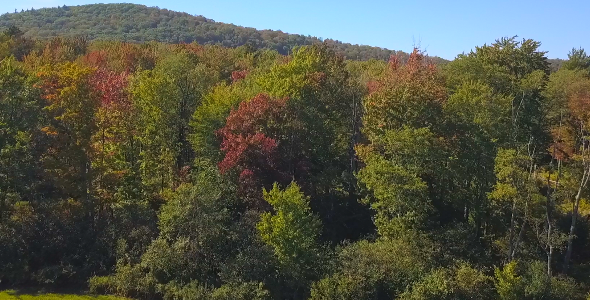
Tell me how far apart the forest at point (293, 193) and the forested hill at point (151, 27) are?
9636cm

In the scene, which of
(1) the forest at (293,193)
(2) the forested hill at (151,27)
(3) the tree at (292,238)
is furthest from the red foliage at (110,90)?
(2) the forested hill at (151,27)

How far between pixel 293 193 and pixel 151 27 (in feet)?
467

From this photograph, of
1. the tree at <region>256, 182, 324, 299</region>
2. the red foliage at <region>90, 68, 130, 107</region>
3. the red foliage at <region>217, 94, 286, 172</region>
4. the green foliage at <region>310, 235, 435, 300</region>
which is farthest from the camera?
the red foliage at <region>90, 68, 130, 107</region>

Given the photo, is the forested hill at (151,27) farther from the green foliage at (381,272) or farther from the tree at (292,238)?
the tree at (292,238)

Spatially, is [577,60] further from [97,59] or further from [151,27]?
[151,27]

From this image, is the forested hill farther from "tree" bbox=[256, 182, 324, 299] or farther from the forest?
"tree" bbox=[256, 182, 324, 299]

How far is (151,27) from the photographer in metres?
154

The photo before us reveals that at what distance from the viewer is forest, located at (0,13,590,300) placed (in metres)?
27.6

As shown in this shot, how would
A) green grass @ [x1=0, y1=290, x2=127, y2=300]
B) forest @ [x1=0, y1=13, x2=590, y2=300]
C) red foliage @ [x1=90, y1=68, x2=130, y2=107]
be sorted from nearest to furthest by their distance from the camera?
green grass @ [x1=0, y1=290, x2=127, y2=300]
forest @ [x1=0, y1=13, x2=590, y2=300]
red foliage @ [x1=90, y1=68, x2=130, y2=107]

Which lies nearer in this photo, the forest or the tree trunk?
the forest

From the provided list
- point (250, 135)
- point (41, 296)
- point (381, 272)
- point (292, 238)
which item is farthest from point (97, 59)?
point (381, 272)

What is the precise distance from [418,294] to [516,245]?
306 inches

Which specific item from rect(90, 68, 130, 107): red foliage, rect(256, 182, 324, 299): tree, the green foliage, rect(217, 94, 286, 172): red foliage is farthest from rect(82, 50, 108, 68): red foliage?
the green foliage

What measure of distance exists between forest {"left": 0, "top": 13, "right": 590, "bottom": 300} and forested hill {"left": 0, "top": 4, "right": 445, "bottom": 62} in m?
96.4
